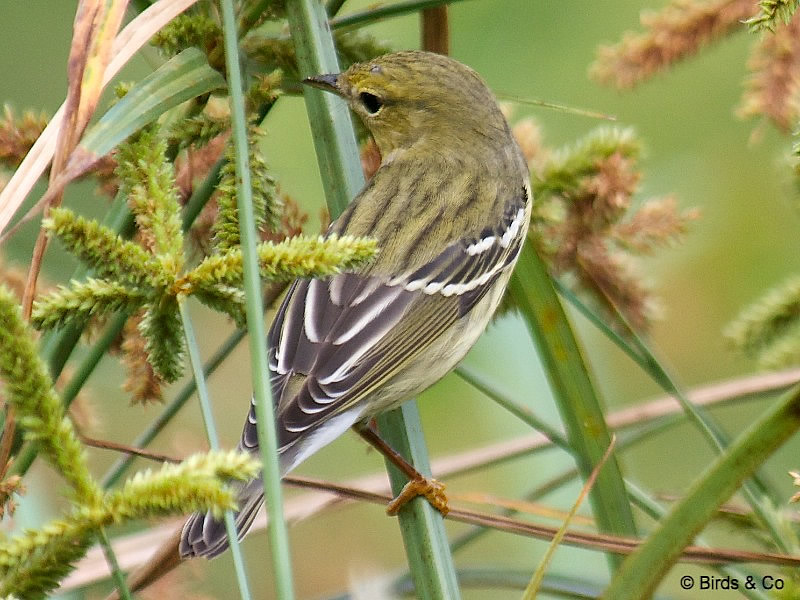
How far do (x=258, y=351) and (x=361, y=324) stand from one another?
1089 mm

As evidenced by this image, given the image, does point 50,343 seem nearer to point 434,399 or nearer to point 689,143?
point 434,399

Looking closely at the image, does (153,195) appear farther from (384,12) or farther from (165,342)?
(384,12)

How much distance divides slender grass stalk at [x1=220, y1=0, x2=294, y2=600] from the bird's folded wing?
2.28 feet

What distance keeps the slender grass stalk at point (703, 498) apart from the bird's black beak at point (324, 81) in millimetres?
1238

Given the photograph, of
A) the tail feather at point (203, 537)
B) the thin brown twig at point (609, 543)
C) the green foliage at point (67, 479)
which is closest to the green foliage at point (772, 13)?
the thin brown twig at point (609, 543)

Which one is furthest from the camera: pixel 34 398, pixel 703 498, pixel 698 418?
pixel 698 418

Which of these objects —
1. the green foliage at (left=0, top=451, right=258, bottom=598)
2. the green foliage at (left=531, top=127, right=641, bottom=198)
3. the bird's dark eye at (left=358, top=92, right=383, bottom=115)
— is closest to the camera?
the green foliage at (left=0, top=451, right=258, bottom=598)

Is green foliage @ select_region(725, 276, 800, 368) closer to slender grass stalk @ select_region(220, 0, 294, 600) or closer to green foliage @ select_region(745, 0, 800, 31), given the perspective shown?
green foliage @ select_region(745, 0, 800, 31)

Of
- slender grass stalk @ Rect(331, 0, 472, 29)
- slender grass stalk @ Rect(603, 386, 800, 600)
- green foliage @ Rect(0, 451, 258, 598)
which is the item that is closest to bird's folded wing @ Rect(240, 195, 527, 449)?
slender grass stalk @ Rect(331, 0, 472, 29)

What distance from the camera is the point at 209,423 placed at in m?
1.56

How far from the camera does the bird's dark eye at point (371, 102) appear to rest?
9.32 ft

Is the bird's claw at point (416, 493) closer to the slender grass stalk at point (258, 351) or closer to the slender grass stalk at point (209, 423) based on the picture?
the slender grass stalk at point (209, 423)

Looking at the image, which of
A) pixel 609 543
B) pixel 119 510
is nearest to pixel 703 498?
pixel 609 543

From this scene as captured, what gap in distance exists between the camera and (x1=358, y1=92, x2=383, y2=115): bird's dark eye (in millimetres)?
2842
